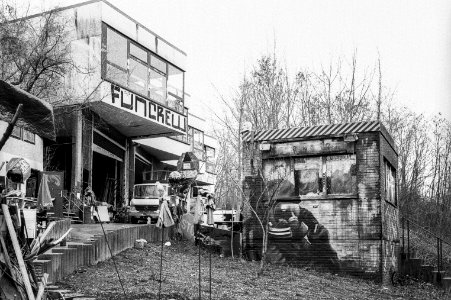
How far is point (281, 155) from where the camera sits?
20.3m

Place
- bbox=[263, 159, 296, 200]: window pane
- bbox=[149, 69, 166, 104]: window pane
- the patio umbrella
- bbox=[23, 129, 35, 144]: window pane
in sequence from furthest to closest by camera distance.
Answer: bbox=[149, 69, 166, 104]: window pane < bbox=[23, 129, 35, 144]: window pane < bbox=[263, 159, 296, 200]: window pane < the patio umbrella

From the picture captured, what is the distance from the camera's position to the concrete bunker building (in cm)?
1903

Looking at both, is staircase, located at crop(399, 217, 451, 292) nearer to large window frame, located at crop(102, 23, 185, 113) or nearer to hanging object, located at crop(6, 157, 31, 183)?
hanging object, located at crop(6, 157, 31, 183)

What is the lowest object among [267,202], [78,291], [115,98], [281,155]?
[78,291]

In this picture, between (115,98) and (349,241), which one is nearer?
(349,241)

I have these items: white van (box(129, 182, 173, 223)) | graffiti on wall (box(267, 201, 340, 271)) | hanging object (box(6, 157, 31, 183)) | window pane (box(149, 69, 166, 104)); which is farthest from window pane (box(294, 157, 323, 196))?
window pane (box(149, 69, 166, 104))

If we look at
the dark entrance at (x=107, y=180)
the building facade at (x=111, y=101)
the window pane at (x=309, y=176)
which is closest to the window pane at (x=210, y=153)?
the building facade at (x=111, y=101)

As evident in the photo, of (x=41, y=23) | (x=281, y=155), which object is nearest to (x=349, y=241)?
(x=281, y=155)

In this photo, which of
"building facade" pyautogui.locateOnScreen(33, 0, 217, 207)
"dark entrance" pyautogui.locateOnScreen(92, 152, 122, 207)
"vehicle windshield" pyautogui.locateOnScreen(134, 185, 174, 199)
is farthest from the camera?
"dark entrance" pyautogui.locateOnScreen(92, 152, 122, 207)

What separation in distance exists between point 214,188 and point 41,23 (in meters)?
31.2

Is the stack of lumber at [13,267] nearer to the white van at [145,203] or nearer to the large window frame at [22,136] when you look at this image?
the large window frame at [22,136]

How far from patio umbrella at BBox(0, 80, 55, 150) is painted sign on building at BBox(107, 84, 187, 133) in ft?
59.0

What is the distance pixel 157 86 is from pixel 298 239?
45.6 ft

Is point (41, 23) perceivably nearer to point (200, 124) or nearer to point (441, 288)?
point (441, 288)
